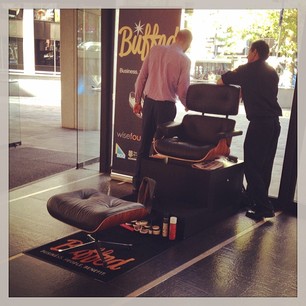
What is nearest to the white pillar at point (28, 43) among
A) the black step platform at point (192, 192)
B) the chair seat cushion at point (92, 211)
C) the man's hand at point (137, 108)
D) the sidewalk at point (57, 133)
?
the sidewalk at point (57, 133)

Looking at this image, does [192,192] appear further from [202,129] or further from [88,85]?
→ [88,85]

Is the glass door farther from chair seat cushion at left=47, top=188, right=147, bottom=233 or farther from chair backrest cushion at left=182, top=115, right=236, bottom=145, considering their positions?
chair seat cushion at left=47, top=188, right=147, bottom=233

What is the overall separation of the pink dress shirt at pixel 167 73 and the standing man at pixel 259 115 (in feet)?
1.43

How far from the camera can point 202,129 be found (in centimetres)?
415

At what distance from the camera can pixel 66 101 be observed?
25.7 ft

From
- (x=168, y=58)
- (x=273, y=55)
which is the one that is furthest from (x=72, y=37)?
(x=273, y=55)

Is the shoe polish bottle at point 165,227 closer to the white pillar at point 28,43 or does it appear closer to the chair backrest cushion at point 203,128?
the chair backrest cushion at point 203,128

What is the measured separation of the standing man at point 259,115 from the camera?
366 cm

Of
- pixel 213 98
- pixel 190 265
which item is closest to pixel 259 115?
pixel 213 98

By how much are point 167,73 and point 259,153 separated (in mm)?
1215

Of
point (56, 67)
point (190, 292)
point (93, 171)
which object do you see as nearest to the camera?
point (190, 292)

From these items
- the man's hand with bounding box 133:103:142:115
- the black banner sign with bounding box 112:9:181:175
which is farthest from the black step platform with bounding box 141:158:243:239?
the black banner sign with bounding box 112:9:181:175

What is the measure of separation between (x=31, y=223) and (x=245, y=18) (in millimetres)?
3016

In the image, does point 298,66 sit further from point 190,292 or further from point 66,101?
point 66,101
